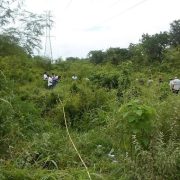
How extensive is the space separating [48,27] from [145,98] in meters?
14.7

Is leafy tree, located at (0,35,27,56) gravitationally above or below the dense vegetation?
above

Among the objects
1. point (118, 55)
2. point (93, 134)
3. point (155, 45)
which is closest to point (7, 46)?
point (93, 134)

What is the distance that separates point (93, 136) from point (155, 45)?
30367mm

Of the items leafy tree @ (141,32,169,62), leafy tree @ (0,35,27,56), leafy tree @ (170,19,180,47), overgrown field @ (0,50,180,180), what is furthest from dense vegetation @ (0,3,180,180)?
leafy tree @ (170,19,180,47)

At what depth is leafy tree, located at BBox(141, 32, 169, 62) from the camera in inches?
1438

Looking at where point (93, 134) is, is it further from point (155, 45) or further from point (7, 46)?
point (155, 45)

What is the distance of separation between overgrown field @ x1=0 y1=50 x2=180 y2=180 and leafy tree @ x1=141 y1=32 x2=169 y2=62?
82.3 ft

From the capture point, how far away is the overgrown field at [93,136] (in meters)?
4.46

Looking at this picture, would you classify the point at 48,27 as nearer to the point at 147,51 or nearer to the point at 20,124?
the point at 20,124

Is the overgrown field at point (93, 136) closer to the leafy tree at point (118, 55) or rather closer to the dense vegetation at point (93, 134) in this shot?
the dense vegetation at point (93, 134)

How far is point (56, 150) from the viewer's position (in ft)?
21.9

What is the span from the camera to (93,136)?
24.8 ft

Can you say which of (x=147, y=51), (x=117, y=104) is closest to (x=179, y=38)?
(x=147, y=51)

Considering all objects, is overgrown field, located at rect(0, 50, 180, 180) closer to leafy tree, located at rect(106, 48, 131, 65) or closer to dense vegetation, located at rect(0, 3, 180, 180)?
dense vegetation, located at rect(0, 3, 180, 180)
